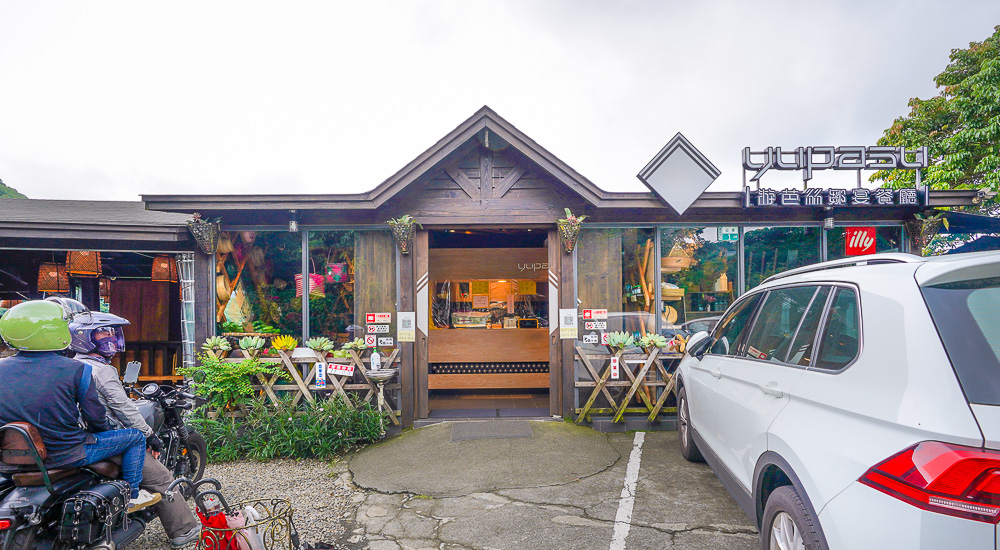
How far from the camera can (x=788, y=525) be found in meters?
2.43

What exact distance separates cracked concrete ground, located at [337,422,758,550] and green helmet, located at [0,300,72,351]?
2298mm

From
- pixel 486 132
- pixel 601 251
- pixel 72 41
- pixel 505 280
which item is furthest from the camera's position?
pixel 72 41

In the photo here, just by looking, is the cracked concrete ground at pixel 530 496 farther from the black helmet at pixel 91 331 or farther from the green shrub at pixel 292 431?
the black helmet at pixel 91 331

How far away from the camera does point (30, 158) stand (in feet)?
124

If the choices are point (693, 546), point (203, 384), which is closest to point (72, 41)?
point (203, 384)

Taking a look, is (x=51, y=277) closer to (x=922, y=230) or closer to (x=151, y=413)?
(x=151, y=413)

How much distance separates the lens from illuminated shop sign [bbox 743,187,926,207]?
21.8 ft

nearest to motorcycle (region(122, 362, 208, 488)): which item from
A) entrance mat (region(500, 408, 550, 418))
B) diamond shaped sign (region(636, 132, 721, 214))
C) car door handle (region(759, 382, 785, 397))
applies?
entrance mat (region(500, 408, 550, 418))

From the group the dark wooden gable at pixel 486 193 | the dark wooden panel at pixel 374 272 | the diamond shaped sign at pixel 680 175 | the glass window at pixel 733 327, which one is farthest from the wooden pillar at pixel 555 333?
the glass window at pixel 733 327

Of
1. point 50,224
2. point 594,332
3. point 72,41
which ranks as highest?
point 72,41

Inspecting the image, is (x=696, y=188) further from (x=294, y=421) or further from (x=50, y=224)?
(x=50, y=224)

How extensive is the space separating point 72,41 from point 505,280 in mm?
12543

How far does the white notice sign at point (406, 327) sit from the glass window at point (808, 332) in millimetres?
4862

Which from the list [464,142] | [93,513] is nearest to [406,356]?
[464,142]
